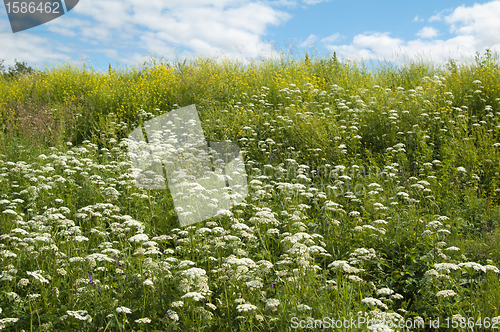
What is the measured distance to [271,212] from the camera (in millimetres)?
4875

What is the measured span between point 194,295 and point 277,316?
740 mm

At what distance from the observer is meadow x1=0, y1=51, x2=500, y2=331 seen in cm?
304

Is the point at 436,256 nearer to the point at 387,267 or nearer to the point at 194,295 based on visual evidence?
the point at 387,267

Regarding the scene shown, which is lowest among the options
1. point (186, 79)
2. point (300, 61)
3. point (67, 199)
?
point (67, 199)

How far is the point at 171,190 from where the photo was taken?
615 cm

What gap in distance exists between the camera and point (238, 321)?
9.91 feet

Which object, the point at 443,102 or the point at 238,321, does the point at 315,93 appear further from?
the point at 238,321

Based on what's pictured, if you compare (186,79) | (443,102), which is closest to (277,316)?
(443,102)

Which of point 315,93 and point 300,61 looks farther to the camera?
point 300,61

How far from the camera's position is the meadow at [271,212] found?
3037mm

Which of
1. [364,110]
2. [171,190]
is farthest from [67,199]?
[364,110]

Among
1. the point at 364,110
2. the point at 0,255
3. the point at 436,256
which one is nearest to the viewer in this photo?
the point at 0,255

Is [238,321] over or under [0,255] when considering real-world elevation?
under

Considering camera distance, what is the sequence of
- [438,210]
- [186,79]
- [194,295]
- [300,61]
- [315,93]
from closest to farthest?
[194,295] < [438,210] < [315,93] < [186,79] < [300,61]
